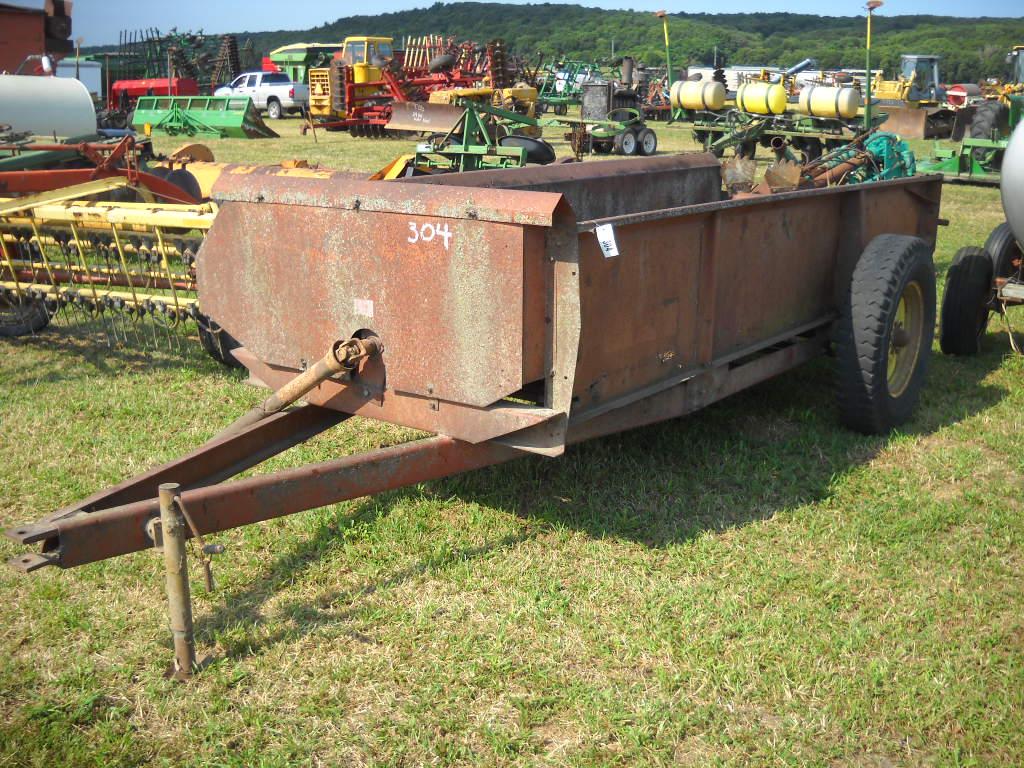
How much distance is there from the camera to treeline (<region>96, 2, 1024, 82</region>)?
67169 millimetres

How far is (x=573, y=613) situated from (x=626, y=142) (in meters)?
17.9

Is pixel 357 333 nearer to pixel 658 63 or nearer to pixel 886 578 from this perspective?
pixel 886 578

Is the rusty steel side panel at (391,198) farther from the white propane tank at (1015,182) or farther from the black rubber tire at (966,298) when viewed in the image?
the black rubber tire at (966,298)

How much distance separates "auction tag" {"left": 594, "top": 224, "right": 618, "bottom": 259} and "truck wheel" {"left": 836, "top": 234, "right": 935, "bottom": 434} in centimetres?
181

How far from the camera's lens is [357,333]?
353 cm

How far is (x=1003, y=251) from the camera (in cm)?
624

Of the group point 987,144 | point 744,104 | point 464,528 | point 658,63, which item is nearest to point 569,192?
point 464,528

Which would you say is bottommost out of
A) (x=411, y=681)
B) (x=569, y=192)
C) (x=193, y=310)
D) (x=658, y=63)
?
(x=411, y=681)

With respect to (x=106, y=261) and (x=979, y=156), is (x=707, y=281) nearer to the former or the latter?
(x=106, y=261)

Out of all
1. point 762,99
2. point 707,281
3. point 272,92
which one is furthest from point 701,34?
point 707,281

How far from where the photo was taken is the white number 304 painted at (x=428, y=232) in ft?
10.5

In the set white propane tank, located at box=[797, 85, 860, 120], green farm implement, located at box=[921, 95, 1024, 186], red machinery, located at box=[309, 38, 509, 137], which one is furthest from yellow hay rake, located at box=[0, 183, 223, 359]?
red machinery, located at box=[309, 38, 509, 137]

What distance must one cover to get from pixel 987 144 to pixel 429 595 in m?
14.6

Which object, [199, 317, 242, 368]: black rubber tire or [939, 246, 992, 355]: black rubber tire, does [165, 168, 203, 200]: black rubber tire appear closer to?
[199, 317, 242, 368]: black rubber tire
